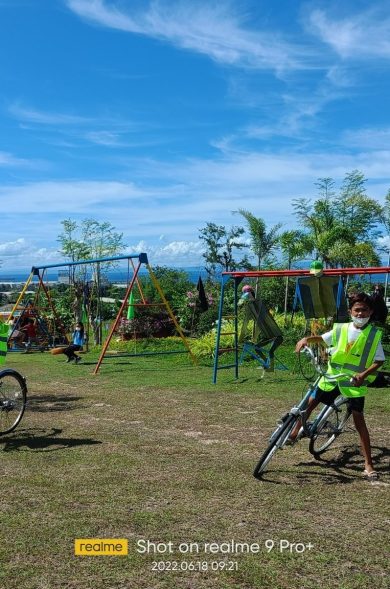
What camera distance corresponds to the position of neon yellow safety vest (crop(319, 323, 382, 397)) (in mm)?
5121

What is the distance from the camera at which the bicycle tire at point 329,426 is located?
545 cm

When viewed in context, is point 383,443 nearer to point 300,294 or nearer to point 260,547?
point 260,547

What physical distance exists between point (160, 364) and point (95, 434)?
265 inches

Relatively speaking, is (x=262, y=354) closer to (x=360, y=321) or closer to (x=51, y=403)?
(x=51, y=403)

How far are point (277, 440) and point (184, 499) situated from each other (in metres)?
0.95

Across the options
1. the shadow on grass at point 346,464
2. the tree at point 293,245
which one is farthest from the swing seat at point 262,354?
the tree at point 293,245

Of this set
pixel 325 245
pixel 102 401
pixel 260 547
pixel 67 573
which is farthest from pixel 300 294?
pixel 325 245

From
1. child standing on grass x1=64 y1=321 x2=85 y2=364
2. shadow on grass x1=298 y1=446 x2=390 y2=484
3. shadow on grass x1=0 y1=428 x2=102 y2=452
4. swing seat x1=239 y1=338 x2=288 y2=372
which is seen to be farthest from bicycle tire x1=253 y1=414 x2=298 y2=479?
child standing on grass x1=64 y1=321 x2=85 y2=364

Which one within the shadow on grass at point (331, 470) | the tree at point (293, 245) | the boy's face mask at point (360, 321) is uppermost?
the tree at point (293, 245)

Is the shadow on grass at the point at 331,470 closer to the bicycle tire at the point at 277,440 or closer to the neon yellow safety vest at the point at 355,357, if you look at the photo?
the bicycle tire at the point at 277,440

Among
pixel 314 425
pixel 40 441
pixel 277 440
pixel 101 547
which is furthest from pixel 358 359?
pixel 40 441

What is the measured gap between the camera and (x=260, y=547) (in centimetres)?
375

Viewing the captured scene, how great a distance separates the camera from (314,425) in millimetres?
5348

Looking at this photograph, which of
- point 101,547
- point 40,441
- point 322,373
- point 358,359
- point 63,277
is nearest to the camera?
point 101,547
